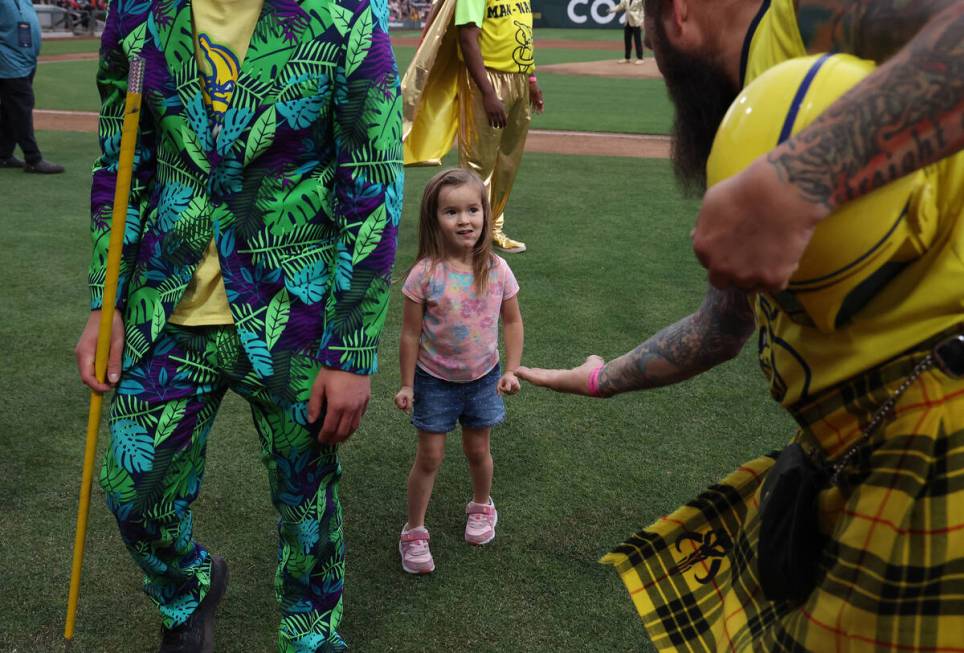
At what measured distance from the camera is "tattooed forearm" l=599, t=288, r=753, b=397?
1.91 meters

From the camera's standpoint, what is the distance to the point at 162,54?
2.24 meters

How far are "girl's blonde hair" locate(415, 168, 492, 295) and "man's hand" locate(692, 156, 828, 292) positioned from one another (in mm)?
2294

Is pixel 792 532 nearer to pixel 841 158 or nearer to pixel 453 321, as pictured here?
pixel 841 158

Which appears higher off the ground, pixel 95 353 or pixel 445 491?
pixel 95 353

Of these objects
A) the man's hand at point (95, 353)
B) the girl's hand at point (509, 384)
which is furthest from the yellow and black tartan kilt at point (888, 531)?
the girl's hand at point (509, 384)

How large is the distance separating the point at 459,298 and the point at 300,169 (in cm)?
119

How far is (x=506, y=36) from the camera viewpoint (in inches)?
279

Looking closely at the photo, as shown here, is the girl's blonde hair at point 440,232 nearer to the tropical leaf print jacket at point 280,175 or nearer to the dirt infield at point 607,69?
the tropical leaf print jacket at point 280,175

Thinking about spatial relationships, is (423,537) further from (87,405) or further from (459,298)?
(87,405)

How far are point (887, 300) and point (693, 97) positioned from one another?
0.47 m

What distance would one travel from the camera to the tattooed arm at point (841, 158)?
109cm

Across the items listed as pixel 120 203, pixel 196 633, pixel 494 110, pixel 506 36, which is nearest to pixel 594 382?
pixel 120 203

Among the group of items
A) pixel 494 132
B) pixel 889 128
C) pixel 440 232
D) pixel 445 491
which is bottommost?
pixel 445 491

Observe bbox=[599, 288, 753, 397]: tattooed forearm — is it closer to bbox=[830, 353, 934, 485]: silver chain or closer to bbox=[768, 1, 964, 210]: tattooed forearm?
bbox=[830, 353, 934, 485]: silver chain
